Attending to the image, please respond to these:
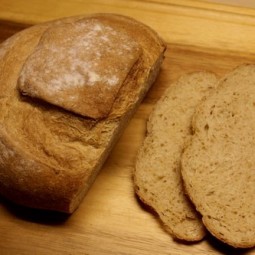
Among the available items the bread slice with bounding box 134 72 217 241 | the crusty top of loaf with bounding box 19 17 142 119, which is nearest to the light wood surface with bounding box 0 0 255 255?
the bread slice with bounding box 134 72 217 241

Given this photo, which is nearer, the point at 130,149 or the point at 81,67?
the point at 81,67

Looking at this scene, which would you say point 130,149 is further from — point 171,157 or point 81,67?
point 81,67

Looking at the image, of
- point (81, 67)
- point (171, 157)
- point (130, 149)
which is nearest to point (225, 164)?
point (171, 157)

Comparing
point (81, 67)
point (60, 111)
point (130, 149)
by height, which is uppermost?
point (81, 67)

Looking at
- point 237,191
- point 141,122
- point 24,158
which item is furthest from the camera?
point 141,122

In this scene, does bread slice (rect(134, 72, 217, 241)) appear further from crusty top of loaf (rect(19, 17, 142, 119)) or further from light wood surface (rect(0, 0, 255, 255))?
crusty top of loaf (rect(19, 17, 142, 119))

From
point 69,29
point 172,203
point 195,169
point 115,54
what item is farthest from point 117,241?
point 69,29

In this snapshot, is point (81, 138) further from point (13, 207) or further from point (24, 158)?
point (13, 207)
